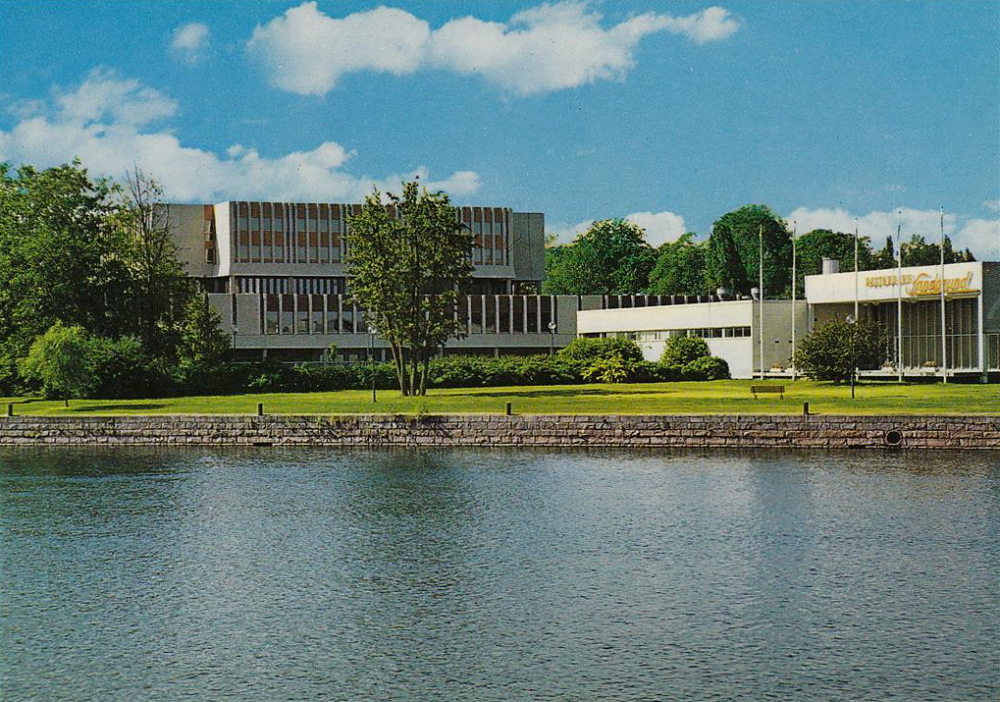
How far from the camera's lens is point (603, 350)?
86.4 meters

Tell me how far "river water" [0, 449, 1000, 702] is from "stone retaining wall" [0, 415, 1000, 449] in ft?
21.0

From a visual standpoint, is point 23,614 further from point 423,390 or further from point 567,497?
point 423,390

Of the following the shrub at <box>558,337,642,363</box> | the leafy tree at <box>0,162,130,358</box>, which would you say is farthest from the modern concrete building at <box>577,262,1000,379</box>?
the leafy tree at <box>0,162,130,358</box>

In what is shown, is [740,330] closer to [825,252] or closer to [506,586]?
[506,586]

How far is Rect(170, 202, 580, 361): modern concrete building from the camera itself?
4222 inches

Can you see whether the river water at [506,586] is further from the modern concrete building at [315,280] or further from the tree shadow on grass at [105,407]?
the modern concrete building at [315,280]

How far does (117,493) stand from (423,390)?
30.9 metres

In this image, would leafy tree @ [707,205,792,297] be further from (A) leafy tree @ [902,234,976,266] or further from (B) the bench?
(B) the bench

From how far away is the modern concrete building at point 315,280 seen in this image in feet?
352

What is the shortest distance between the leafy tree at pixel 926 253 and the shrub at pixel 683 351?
7943cm

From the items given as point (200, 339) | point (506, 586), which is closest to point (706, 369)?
point (200, 339)

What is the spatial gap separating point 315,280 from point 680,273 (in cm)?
5391

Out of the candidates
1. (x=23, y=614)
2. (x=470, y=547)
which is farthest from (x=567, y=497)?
(x=23, y=614)

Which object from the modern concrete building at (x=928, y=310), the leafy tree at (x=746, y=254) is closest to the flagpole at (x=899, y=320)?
the modern concrete building at (x=928, y=310)
